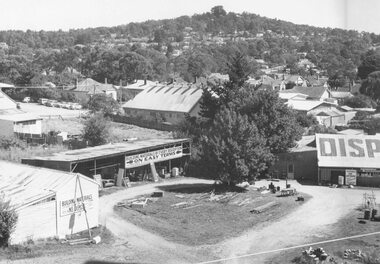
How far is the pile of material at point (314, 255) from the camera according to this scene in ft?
60.7

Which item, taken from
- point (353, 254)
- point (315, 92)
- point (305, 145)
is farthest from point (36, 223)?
point (315, 92)

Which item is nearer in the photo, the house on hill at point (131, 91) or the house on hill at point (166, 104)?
the house on hill at point (166, 104)

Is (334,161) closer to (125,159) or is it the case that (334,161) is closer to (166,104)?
(125,159)

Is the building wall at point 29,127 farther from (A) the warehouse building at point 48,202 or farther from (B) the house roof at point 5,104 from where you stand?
(A) the warehouse building at point 48,202

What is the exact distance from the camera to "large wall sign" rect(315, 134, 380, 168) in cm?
3156

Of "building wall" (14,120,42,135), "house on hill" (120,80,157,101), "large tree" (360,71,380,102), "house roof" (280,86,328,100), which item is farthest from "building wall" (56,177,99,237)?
"large tree" (360,71,380,102)

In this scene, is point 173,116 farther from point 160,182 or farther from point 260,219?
point 260,219

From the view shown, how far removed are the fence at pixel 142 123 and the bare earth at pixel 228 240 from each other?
19.0m

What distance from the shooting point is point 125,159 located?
101 feet

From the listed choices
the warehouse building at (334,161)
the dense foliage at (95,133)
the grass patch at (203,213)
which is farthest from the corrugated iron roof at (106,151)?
the warehouse building at (334,161)

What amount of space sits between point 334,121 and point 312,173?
20.9 m

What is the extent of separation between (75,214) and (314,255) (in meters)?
9.29

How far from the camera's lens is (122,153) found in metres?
30.3

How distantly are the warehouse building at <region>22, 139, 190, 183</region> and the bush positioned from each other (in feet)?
24.7
